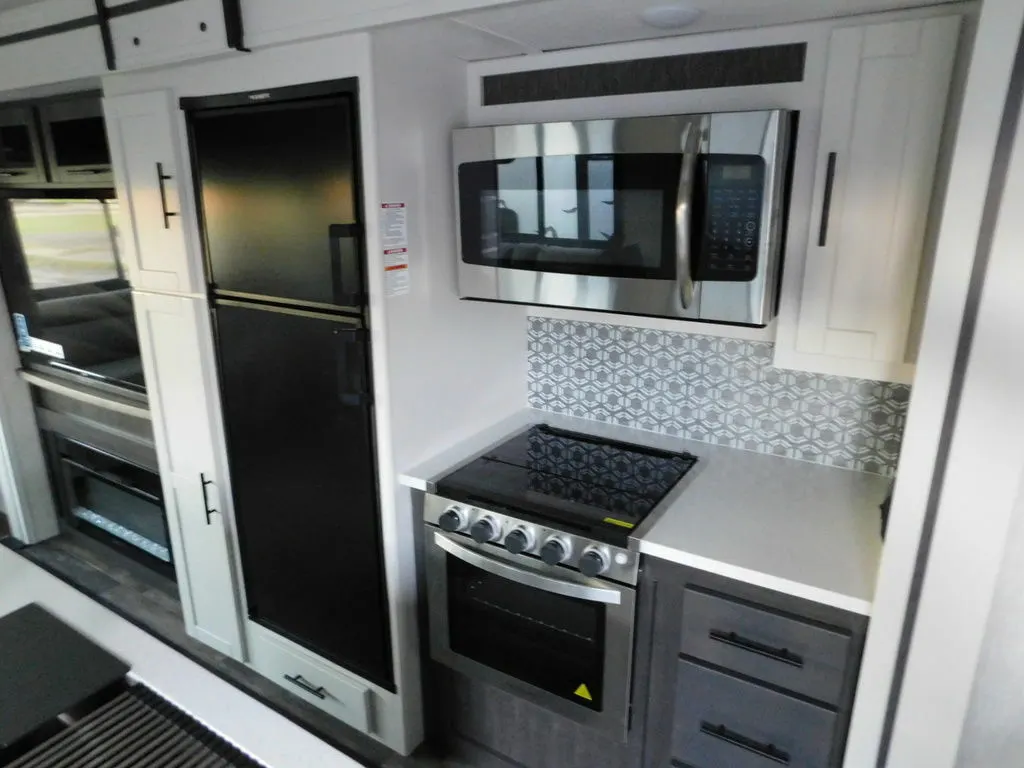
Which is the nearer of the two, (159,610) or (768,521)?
(768,521)

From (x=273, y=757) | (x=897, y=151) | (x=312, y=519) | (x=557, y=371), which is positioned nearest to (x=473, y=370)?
(x=557, y=371)

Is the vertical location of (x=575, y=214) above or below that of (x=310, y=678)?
above

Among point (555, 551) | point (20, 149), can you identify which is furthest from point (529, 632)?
point (20, 149)

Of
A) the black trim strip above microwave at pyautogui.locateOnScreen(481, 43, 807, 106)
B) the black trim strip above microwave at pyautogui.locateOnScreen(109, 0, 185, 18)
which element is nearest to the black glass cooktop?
the black trim strip above microwave at pyautogui.locateOnScreen(481, 43, 807, 106)

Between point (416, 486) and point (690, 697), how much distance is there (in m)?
0.85

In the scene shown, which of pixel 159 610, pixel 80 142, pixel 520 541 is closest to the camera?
pixel 520 541

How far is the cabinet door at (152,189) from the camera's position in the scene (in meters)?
1.94

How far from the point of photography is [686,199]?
1.48 metres

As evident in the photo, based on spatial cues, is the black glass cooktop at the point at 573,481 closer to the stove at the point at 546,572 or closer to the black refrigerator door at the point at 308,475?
the stove at the point at 546,572

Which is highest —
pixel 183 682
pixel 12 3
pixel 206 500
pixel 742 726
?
pixel 12 3

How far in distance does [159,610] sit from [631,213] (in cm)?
251

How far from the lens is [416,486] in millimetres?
1841

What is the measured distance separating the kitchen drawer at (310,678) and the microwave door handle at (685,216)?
153 centimetres

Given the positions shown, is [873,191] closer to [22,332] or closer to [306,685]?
[306,685]
